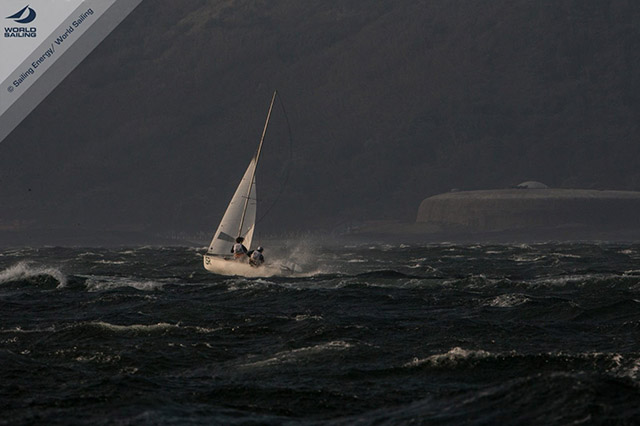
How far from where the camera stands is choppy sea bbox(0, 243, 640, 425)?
17.5 metres

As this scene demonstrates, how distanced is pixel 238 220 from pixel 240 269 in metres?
9.39

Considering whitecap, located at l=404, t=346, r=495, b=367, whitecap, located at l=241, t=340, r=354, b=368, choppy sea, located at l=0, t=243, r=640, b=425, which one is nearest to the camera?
choppy sea, located at l=0, t=243, r=640, b=425

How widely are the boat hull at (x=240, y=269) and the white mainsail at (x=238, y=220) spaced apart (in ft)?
17.0

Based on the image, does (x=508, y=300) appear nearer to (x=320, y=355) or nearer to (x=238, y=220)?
(x=320, y=355)

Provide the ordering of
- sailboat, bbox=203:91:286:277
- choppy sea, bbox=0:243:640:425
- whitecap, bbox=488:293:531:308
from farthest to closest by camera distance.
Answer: sailboat, bbox=203:91:286:277 < whitecap, bbox=488:293:531:308 < choppy sea, bbox=0:243:640:425

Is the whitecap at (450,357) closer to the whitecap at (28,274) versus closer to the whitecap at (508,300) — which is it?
the whitecap at (508,300)

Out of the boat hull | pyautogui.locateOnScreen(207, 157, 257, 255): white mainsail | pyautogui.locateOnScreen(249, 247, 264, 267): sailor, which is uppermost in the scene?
pyautogui.locateOnScreen(207, 157, 257, 255): white mainsail

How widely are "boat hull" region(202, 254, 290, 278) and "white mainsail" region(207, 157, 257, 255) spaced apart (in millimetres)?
5186

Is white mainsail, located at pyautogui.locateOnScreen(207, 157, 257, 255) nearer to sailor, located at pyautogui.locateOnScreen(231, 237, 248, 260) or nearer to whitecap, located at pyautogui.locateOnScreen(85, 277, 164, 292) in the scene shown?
sailor, located at pyautogui.locateOnScreen(231, 237, 248, 260)

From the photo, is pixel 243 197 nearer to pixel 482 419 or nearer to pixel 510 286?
pixel 510 286

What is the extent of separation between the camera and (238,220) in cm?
6594

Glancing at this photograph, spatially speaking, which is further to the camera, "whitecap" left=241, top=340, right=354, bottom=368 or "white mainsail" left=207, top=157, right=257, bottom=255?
"white mainsail" left=207, top=157, right=257, bottom=255

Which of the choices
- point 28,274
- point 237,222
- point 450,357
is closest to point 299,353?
point 450,357

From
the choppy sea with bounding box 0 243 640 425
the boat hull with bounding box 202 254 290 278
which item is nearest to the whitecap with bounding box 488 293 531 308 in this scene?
the choppy sea with bounding box 0 243 640 425
